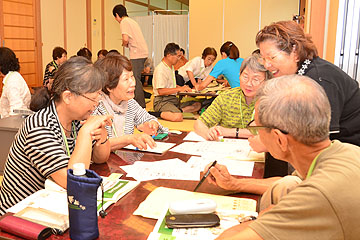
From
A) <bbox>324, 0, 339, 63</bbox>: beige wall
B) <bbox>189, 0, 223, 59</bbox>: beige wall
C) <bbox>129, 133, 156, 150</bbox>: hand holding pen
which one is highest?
<bbox>189, 0, 223, 59</bbox>: beige wall

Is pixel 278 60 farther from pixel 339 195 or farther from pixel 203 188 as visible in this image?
pixel 339 195

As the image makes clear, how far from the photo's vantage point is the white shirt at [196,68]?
7.58m

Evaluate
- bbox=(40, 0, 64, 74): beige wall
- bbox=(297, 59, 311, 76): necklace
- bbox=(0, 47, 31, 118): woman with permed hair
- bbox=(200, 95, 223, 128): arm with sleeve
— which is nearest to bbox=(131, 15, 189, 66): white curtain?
bbox=(40, 0, 64, 74): beige wall

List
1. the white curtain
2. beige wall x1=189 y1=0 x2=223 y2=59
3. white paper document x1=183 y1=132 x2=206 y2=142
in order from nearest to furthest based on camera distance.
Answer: white paper document x1=183 y1=132 x2=206 y2=142 → beige wall x1=189 y1=0 x2=223 y2=59 → the white curtain

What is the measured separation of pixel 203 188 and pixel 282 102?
2.34 feet

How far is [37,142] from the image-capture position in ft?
5.42

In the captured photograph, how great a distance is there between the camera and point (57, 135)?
1.75m

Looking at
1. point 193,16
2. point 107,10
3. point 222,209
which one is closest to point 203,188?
point 222,209

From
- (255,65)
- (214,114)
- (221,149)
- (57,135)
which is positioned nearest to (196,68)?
(214,114)

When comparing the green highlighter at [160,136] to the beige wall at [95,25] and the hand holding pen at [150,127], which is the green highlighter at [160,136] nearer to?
the hand holding pen at [150,127]

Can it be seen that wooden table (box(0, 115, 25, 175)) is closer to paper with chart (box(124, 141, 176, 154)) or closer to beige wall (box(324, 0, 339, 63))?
paper with chart (box(124, 141, 176, 154))

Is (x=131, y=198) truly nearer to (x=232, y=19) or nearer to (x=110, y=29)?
(x=232, y=19)

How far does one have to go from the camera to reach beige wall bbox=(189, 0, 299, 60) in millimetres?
9352

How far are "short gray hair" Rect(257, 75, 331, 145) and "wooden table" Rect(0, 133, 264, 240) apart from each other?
22.5 inches
